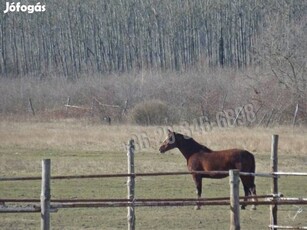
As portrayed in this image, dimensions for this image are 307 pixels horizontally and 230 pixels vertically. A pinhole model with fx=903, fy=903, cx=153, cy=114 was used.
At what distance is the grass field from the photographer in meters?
15.9

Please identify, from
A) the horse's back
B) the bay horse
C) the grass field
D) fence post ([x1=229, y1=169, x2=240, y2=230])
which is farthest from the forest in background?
fence post ([x1=229, y1=169, x2=240, y2=230])

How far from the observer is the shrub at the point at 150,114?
4009 cm

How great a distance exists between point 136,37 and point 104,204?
182ft

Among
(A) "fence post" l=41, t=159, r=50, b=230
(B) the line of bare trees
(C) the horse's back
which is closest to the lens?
(A) "fence post" l=41, t=159, r=50, b=230

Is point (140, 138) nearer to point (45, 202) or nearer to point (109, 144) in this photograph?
point (109, 144)

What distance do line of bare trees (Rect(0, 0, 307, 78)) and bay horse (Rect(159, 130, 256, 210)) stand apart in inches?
1731

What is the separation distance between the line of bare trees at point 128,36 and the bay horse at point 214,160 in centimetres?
4398

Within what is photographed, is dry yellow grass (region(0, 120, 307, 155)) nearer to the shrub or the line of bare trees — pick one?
the shrub

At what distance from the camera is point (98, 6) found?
227 ft

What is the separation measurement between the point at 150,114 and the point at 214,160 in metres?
21.3

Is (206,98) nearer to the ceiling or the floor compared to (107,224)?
nearer to the ceiling

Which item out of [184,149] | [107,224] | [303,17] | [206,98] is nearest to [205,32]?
[303,17]

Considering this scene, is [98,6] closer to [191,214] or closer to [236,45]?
[236,45]

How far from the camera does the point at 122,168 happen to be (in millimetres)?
23938
